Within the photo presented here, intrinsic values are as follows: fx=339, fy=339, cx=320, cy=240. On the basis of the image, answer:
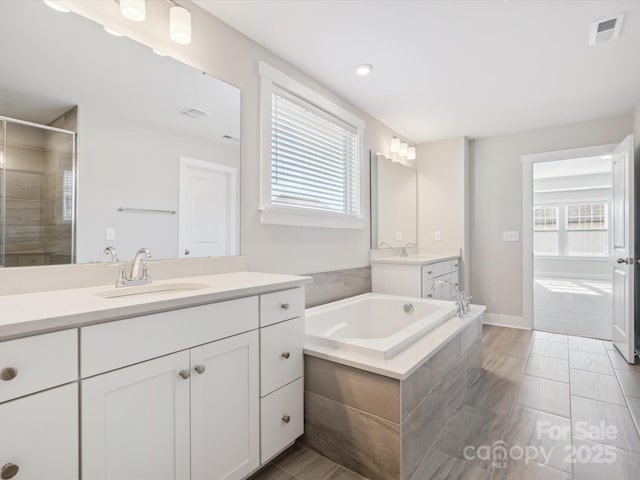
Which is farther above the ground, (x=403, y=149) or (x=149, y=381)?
(x=403, y=149)

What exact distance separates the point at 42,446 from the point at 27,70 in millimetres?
1303

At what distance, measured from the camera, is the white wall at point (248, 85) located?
1.61 m

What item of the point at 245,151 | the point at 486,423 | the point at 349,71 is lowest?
the point at 486,423

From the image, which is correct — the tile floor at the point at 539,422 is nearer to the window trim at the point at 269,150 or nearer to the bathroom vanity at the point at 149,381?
the bathroom vanity at the point at 149,381

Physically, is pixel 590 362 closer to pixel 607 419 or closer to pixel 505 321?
pixel 607 419

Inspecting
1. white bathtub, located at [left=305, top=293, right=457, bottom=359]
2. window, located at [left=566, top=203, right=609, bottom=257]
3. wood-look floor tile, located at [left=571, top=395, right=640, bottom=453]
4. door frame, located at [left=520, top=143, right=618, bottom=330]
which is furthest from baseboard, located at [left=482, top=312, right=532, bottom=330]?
window, located at [left=566, top=203, right=609, bottom=257]

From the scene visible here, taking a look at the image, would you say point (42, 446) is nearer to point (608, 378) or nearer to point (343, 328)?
point (343, 328)

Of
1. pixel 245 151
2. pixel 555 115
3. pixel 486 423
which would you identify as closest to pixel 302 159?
pixel 245 151

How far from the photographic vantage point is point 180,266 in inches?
66.9

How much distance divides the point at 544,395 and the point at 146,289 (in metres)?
2.49

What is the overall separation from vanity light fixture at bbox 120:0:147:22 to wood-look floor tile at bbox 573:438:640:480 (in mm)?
2762

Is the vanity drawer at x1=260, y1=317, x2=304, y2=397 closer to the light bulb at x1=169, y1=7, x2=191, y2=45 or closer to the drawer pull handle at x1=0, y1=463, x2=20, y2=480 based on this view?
the drawer pull handle at x1=0, y1=463, x2=20, y2=480

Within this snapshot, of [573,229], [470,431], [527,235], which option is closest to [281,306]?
[470,431]

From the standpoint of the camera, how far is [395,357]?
61.4 inches
